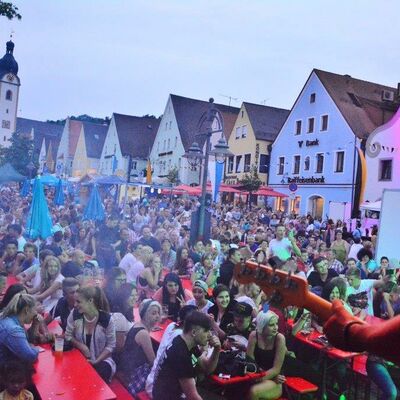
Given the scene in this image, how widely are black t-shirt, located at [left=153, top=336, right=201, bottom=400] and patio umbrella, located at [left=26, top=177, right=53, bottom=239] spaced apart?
5896mm

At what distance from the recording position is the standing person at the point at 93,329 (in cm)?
503

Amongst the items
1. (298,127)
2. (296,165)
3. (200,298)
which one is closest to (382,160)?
(296,165)

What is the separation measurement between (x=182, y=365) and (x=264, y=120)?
3930 cm

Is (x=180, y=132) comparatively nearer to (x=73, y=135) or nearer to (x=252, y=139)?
(x=252, y=139)

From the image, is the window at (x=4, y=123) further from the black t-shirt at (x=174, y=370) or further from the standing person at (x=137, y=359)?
the black t-shirt at (x=174, y=370)

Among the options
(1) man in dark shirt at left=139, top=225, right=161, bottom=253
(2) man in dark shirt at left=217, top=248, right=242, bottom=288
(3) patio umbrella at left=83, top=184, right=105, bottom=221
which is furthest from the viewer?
(3) patio umbrella at left=83, top=184, right=105, bottom=221

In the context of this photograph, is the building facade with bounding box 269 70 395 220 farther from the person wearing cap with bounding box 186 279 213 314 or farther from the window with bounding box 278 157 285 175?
the person wearing cap with bounding box 186 279 213 314

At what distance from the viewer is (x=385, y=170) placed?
28.0m

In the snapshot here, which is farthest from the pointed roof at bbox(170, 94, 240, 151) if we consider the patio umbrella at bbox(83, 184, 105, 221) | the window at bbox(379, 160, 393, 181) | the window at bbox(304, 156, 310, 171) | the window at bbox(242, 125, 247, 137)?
the patio umbrella at bbox(83, 184, 105, 221)

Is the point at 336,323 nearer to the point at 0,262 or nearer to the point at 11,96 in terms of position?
the point at 0,262

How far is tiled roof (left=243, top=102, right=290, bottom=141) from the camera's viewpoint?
4012cm

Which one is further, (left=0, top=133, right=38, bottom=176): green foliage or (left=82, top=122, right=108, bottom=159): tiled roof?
(left=82, top=122, right=108, bottom=159): tiled roof

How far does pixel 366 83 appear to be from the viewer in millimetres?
37938

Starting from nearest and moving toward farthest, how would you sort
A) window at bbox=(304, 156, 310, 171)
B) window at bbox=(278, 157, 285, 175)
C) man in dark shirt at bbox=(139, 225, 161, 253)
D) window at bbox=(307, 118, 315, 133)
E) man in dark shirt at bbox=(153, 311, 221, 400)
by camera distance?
man in dark shirt at bbox=(153, 311, 221, 400) → man in dark shirt at bbox=(139, 225, 161, 253) → window at bbox=(307, 118, 315, 133) → window at bbox=(304, 156, 310, 171) → window at bbox=(278, 157, 285, 175)
